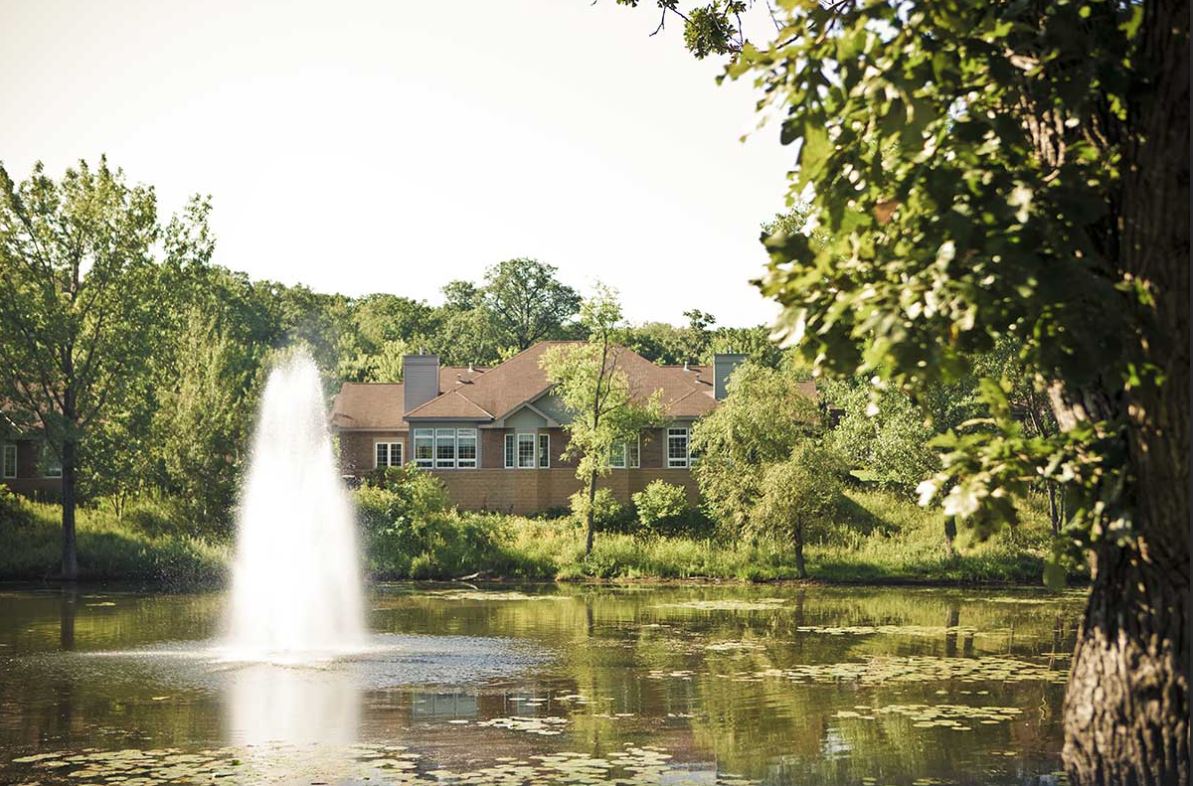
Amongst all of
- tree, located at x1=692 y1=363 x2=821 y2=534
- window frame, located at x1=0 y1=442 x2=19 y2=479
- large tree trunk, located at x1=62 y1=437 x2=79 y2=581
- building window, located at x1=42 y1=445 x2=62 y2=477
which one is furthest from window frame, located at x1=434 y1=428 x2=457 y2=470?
window frame, located at x1=0 y1=442 x2=19 y2=479

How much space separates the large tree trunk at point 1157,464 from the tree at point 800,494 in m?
33.3

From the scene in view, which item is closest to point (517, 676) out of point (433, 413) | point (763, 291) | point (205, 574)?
point (763, 291)

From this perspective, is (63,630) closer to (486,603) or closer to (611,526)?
(486,603)

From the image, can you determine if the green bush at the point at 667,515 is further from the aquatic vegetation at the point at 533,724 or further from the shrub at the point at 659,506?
the aquatic vegetation at the point at 533,724

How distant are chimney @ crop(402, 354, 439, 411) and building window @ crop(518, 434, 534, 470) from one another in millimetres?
5010

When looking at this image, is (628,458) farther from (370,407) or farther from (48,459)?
(48,459)

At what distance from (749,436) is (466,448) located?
633 inches

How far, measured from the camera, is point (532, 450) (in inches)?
2116

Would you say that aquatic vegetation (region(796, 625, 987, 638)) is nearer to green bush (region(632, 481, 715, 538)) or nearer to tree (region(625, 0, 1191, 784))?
green bush (region(632, 481, 715, 538))

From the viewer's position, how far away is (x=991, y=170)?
6016 millimetres

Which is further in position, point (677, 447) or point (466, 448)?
point (466, 448)

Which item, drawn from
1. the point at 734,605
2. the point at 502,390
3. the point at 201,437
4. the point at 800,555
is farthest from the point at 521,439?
the point at 734,605

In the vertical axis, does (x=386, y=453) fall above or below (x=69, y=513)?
above

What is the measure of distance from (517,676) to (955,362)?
15.2 meters
